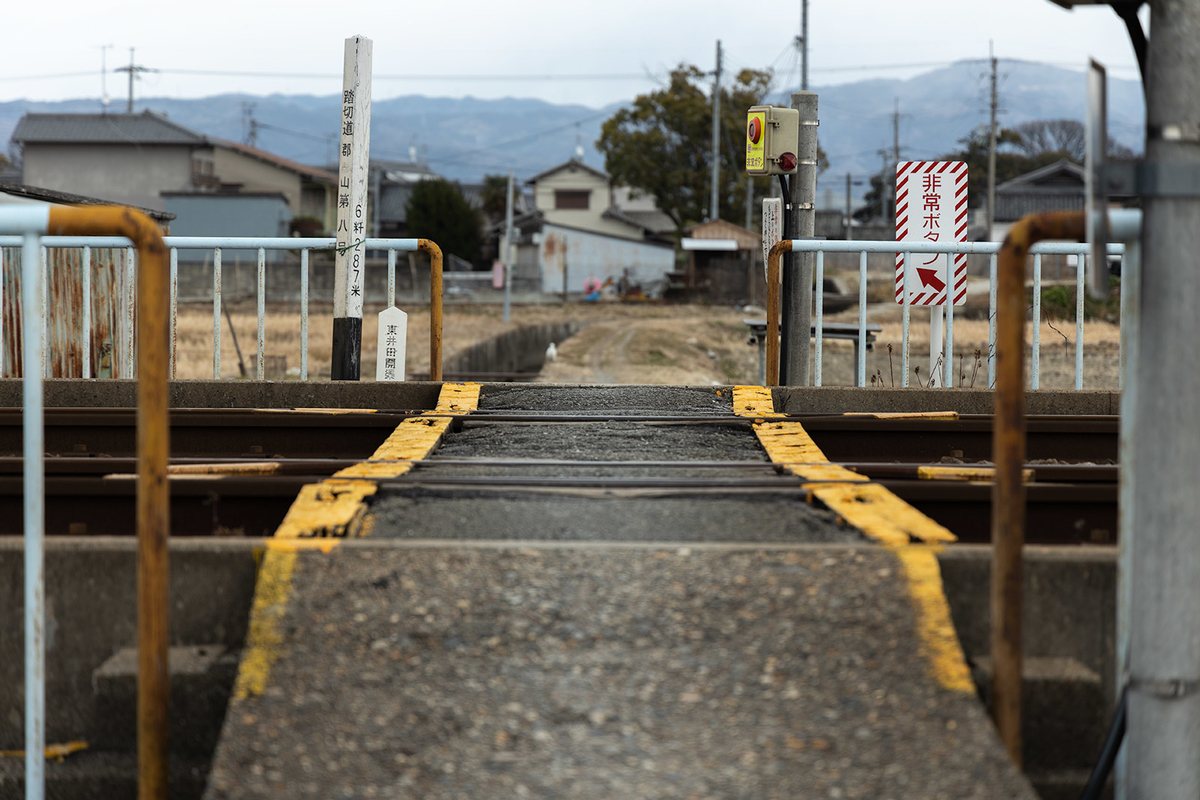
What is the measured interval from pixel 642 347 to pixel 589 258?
93.5ft

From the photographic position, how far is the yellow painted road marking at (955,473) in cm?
369

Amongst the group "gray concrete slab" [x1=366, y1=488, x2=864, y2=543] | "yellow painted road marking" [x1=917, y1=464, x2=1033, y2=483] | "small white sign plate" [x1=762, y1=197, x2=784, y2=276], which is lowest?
"gray concrete slab" [x1=366, y1=488, x2=864, y2=543]

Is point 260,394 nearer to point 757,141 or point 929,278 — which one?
point 757,141

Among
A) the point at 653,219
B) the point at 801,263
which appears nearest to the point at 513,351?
the point at 801,263

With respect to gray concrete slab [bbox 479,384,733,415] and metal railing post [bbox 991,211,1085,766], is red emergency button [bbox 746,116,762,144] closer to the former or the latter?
gray concrete slab [bbox 479,384,733,415]

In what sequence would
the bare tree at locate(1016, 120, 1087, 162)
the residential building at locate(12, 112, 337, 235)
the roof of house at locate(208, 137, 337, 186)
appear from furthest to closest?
the bare tree at locate(1016, 120, 1087, 162) < the roof of house at locate(208, 137, 337, 186) < the residential building at locate(12, 112, 337, 235)

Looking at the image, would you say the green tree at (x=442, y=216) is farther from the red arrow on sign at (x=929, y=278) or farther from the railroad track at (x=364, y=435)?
the railroad track at (x=364, y=435)

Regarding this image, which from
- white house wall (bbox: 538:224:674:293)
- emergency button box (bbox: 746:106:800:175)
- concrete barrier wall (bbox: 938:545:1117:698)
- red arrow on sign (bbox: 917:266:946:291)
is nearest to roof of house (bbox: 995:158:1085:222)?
white house wall (bbox: 538:224:674:293)

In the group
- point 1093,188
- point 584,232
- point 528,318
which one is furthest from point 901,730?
point 584,232

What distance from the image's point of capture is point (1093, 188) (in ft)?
7.49

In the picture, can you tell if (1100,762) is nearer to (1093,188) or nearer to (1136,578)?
(1136,578)

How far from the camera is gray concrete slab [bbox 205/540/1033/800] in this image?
213 centimetres

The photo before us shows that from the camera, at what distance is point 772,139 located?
26.3ft

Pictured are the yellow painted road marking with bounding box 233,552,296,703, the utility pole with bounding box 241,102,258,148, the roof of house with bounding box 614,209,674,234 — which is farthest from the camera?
the utility pole with bounding box 241,102,258,148
